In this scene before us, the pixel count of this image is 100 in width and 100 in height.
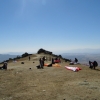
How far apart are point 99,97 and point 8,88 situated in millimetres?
9599

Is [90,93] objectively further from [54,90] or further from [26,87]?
[26,87]

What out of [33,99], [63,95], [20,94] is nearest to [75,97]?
[63,95]

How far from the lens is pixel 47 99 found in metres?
16.0

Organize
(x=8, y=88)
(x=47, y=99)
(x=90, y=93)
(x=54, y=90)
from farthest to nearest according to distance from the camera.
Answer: (x=8, y=88)
(x=54, y=90)
(x=90, y=93)
(x=47, y=99)

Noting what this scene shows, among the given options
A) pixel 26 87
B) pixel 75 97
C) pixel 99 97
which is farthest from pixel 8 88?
pixel 99 97

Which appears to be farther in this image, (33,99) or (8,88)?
(8,88)

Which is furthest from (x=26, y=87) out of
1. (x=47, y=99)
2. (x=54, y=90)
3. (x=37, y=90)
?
(x=47, y=99)

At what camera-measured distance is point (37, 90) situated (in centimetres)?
1888

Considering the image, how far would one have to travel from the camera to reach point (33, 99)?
1608cm

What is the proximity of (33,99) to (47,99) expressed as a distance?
1.21m

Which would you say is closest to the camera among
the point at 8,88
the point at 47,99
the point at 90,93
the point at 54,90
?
the point at 47,99

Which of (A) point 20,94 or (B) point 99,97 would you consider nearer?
(B) point 99,97

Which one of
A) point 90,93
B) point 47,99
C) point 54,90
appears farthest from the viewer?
point 54,90

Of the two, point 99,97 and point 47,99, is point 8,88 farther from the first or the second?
point 99,97
